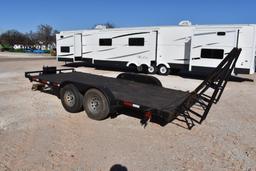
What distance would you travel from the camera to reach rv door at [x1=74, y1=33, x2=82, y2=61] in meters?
17.4

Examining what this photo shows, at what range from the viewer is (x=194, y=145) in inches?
175

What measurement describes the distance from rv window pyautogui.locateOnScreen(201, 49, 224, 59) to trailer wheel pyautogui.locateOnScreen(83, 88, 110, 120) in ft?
27.3

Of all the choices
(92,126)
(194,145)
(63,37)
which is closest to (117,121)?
(92,126)

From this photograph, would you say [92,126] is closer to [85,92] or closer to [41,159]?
[85,92]

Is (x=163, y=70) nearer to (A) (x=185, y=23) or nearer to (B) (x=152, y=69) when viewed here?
(B) (x=152, y=69)

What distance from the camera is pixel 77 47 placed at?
1753cm

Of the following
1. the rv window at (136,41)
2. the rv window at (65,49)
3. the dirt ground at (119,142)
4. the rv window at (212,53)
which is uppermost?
the rv window at (136,41)

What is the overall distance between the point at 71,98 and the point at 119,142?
220 centimetres

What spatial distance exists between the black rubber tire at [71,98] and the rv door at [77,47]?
37.7ft

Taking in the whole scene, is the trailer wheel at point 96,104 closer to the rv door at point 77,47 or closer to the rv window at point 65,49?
the rv door at point 77,47

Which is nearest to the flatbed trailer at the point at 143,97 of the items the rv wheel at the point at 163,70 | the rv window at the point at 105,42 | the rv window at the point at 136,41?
the rv wheel at the point at 163,70

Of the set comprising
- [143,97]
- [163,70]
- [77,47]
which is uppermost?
[77,47]

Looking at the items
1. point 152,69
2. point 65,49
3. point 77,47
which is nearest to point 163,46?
point 152,69

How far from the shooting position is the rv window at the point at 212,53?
11852 mm
